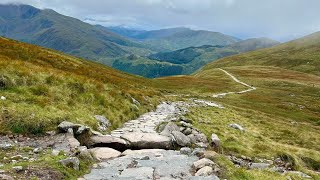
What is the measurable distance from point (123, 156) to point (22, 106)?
742 cm

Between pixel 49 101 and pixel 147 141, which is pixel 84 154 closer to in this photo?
pixel 147 141

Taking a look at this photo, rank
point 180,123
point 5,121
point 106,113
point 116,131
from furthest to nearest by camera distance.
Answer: point 180,123, point 106,113, point 116,131, point 5,121

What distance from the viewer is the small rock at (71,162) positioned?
14245mm

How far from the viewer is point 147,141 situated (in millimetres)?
21188

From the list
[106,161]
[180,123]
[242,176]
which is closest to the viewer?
[242,176]

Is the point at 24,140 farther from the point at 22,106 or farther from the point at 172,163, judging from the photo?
the point at 172,163

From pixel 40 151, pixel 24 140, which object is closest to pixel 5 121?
pixel 24 140

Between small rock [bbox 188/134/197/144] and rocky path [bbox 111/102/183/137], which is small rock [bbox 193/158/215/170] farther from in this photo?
small rock [bbox 188/134/197/144]

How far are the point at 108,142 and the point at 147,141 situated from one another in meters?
2.65

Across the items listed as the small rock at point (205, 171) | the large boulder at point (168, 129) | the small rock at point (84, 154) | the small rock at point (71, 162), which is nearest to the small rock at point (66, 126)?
the small rock at point (84, 154)

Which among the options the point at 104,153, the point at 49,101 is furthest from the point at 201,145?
the point at 49,101

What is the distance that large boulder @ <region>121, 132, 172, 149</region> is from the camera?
819 inches

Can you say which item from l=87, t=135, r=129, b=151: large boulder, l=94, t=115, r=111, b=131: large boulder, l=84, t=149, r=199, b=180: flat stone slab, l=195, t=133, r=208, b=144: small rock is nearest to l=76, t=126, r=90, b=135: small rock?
l=87, t=135, r=129, b=151: large boulder

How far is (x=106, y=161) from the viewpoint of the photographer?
56.1ft
